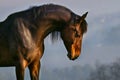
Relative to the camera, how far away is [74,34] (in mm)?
12867

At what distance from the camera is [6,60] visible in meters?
12.8

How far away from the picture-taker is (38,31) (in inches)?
504

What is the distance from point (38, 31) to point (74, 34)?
927 millimetres

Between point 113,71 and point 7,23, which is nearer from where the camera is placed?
point 7,23

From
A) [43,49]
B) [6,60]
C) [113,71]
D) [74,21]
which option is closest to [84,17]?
[74,21]

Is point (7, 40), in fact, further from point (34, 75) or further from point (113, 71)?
point (113, 71)

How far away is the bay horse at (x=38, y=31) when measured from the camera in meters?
12.7

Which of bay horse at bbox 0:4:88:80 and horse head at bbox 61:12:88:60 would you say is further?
horse head at bbox 61:12:88:60

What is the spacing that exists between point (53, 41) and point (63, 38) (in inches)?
11.3

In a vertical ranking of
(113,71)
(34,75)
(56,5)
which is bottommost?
(113,71)

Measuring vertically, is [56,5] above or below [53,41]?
above

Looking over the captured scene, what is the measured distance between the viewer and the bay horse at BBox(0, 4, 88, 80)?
41.6 feet

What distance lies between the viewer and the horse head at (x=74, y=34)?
1282 cm

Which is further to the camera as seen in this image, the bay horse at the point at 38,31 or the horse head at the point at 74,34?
the horse head at the point at 74,34
